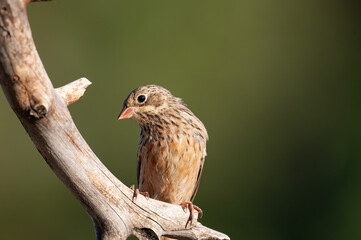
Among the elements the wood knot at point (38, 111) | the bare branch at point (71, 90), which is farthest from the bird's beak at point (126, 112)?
the wood knot at point (38, 111)

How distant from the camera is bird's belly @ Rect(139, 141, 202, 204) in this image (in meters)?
4.96

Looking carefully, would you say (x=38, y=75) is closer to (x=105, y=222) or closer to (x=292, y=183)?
(x=105, y=222)

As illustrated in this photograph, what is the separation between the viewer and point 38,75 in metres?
3.20

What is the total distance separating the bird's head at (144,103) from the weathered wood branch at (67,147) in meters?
0.96

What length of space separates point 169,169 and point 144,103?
582mm

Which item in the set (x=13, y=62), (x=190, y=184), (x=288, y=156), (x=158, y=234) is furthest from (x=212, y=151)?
(x=13, y=62)

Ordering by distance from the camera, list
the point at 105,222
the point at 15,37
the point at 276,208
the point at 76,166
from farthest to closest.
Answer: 1. the point at 276,208
2. the point at 105,222
3. the point at 76,166
4. the point at 15,37

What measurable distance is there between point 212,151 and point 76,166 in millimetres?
5526

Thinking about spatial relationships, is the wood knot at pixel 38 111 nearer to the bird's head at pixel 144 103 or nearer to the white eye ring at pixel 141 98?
the bird's head at pixel 144 103

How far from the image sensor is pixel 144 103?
5047mm

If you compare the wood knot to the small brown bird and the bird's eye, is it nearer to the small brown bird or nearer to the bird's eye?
the small brown bird

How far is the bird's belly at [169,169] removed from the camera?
16.3 feet

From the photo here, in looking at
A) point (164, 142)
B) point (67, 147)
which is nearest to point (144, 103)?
point (164, 142)

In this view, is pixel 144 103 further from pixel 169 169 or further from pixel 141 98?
pixel 169 169
